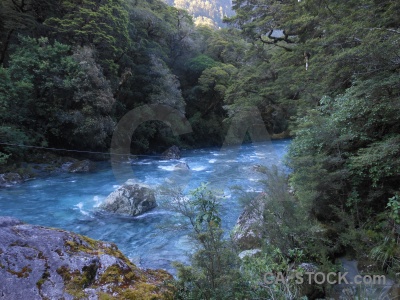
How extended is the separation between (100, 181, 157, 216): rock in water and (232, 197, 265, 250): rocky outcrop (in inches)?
125

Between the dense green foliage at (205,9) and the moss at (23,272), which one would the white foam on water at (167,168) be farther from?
the dense green foliage at (205,9)

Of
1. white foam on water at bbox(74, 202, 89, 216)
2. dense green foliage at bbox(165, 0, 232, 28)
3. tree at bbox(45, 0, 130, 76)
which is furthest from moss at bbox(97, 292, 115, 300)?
dense green foliage at bbox(165, 0, 232, 28)

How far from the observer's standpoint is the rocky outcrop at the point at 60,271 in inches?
71.9

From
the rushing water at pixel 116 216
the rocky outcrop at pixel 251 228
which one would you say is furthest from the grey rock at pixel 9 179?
the rocky outcrop at pixel 251 228

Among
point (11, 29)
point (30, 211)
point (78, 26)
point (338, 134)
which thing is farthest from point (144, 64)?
point (338, 134)

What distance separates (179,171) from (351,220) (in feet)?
28.8

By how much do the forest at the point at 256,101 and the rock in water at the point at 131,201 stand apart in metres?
3.78

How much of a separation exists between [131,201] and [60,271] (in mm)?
5183

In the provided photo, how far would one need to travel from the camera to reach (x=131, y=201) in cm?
709

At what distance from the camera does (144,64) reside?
16875 mm

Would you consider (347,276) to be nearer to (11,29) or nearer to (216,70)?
(11,29)

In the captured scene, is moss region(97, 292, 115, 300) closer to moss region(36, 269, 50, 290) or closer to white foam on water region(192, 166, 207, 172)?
moss region(36, 269, 50, 290)

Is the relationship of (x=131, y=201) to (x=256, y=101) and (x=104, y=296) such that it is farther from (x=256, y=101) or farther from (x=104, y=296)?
(x=256, y=101)

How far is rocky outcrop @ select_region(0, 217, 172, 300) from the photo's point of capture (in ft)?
5.99
